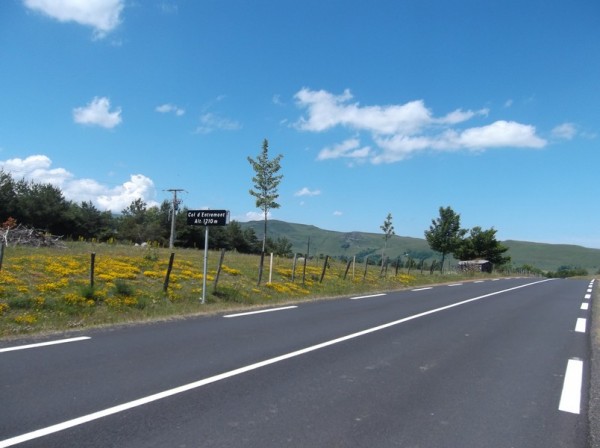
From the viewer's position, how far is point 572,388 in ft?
20.3

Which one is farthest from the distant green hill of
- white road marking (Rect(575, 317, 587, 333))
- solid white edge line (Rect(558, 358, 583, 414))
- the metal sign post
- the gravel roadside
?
solid white edge line (Rect(558, 358, 583, 414))

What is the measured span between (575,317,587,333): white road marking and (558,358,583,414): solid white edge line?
154 inches

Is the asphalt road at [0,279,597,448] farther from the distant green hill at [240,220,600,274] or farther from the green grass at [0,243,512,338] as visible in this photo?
the distant green hill at [240,220,600,274]

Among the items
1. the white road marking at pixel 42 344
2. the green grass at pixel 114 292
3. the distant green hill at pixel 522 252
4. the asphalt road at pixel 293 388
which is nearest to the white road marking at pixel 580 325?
the asphalt road at pixel 293 388

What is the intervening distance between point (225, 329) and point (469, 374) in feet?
16.0

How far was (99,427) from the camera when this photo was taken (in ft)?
14.0

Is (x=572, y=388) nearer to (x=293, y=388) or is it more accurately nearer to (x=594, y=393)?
(x=594, y=393)

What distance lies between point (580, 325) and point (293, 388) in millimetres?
9635

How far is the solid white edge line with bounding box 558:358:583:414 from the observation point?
5395mm

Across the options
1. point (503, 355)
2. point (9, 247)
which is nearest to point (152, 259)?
point (9, 247)

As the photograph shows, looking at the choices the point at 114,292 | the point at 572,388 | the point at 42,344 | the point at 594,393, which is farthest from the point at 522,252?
the point at 42,344

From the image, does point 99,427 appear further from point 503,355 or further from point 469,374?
point 503,355

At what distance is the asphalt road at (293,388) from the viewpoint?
4.30 m

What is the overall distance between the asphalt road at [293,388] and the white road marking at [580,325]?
→ 1.31 meters
